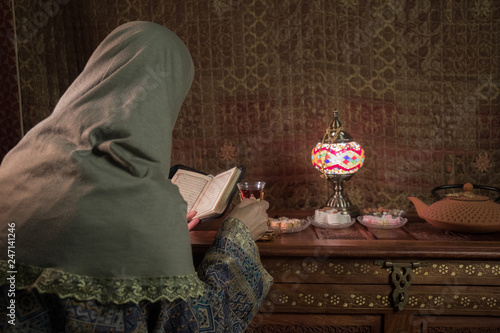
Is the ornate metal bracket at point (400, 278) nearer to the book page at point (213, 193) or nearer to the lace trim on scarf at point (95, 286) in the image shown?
the book page at point (213, 193)

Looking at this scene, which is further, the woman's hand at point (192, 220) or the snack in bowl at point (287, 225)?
the snack in bowl at point (287, 225)

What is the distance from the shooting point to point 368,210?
1.93 meters

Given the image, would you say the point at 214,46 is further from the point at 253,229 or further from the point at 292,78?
the point at 253,229

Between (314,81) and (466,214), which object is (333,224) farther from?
(314,81)

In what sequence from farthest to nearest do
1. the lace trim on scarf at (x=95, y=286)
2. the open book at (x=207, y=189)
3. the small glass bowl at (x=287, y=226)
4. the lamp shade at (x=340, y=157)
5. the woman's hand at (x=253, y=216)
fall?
the lamp shade at (x=340, y=157), the small glass bowl at (x=287, y=226), the open book at (x=207, y=189), the woman's hand at (x=253, y=216), the lace trim on scarf at (x=95, y=286)

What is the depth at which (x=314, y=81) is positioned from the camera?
2.26m

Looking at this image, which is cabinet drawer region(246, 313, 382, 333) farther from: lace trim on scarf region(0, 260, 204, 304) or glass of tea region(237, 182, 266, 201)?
lace trim on scarf region(0, 260, 204, 304)

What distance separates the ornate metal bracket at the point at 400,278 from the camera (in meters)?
1.50

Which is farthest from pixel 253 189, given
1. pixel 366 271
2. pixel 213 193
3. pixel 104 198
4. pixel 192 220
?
pixel 104 198

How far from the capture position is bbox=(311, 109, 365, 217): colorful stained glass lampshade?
186 centimetres

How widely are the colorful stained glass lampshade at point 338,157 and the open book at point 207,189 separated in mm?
399

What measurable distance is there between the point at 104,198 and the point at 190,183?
90cm

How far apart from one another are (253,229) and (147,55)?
23.3 inches

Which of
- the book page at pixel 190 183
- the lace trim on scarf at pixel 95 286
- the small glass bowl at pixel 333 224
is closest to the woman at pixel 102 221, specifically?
the lace trim on scarf at pixel 95 286
